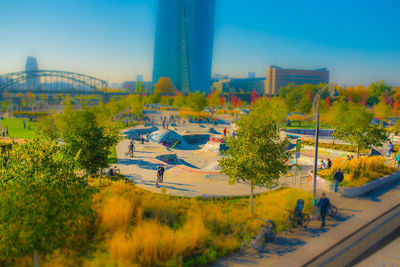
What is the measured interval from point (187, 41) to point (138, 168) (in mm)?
167282

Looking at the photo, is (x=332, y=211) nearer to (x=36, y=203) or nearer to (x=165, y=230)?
(x=165, y=230)

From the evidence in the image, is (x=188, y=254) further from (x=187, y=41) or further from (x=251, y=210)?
(x=187, y=41)

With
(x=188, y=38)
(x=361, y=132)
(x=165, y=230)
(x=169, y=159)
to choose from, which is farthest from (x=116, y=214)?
(x=188, y=38)

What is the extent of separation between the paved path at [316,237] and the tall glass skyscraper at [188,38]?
577 ft

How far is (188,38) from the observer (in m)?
177

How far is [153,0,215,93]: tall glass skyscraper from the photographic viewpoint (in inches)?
6900

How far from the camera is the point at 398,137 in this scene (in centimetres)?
3938

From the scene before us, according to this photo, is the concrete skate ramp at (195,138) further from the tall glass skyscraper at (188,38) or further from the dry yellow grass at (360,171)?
the tall glass skyscraper at (188,38)

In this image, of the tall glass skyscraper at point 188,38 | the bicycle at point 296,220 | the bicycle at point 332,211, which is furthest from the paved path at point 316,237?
the tall glass skyscraper at point 188,38

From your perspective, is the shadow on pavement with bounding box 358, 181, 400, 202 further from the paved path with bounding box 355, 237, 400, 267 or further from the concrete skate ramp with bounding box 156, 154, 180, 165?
the concrete skate ramp with bounding box 156, 154, 180, 165

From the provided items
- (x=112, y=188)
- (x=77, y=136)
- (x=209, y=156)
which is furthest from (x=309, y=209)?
(x=209, y=156)

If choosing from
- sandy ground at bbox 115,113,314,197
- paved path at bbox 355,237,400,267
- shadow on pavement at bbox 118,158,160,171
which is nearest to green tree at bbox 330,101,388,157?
sandy ground at bbox 115,113,314,197

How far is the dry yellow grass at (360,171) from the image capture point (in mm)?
17234

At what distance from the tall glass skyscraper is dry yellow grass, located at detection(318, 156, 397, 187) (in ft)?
560
